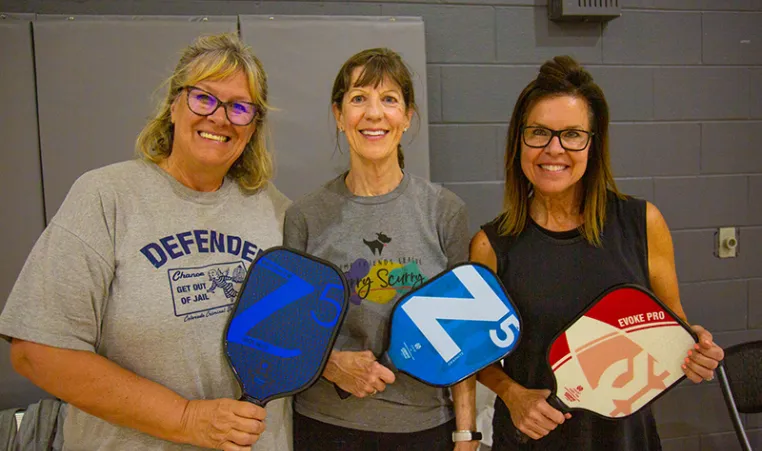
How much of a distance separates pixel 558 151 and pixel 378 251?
0.46 meters

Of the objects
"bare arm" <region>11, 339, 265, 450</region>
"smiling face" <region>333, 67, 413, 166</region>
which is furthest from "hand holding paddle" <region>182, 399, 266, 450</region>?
"smiling face" <region>333, 67, 413, 166</region>

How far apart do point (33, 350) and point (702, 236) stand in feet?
7.92

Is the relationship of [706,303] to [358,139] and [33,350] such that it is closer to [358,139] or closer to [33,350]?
[358,139]

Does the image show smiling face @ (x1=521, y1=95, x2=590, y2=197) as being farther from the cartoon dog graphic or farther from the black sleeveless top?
the cartoon dog graphic

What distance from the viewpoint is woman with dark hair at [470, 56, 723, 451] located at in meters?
1.16

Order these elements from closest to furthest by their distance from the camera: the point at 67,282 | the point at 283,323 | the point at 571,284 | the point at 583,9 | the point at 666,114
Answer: the point at 67,282 → the point at 283,323 → the point at 571,284 → the point at 583,9 → the point at 666,114

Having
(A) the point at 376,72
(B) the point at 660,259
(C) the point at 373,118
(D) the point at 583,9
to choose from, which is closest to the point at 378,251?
(C) the point at 373,118

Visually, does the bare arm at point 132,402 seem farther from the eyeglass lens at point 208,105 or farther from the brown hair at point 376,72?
the brown hair at point 376,72

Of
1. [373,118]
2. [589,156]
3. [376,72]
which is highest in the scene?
[376,72]

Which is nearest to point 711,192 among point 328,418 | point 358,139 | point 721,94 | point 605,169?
point 721,94

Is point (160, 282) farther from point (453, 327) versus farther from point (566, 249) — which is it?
point (566, 249)

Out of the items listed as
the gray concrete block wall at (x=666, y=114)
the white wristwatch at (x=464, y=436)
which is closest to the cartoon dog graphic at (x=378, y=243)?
the white wristwatch at (x=464, y=436)

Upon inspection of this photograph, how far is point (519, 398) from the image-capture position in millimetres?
1154

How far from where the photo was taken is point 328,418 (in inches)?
46.6
